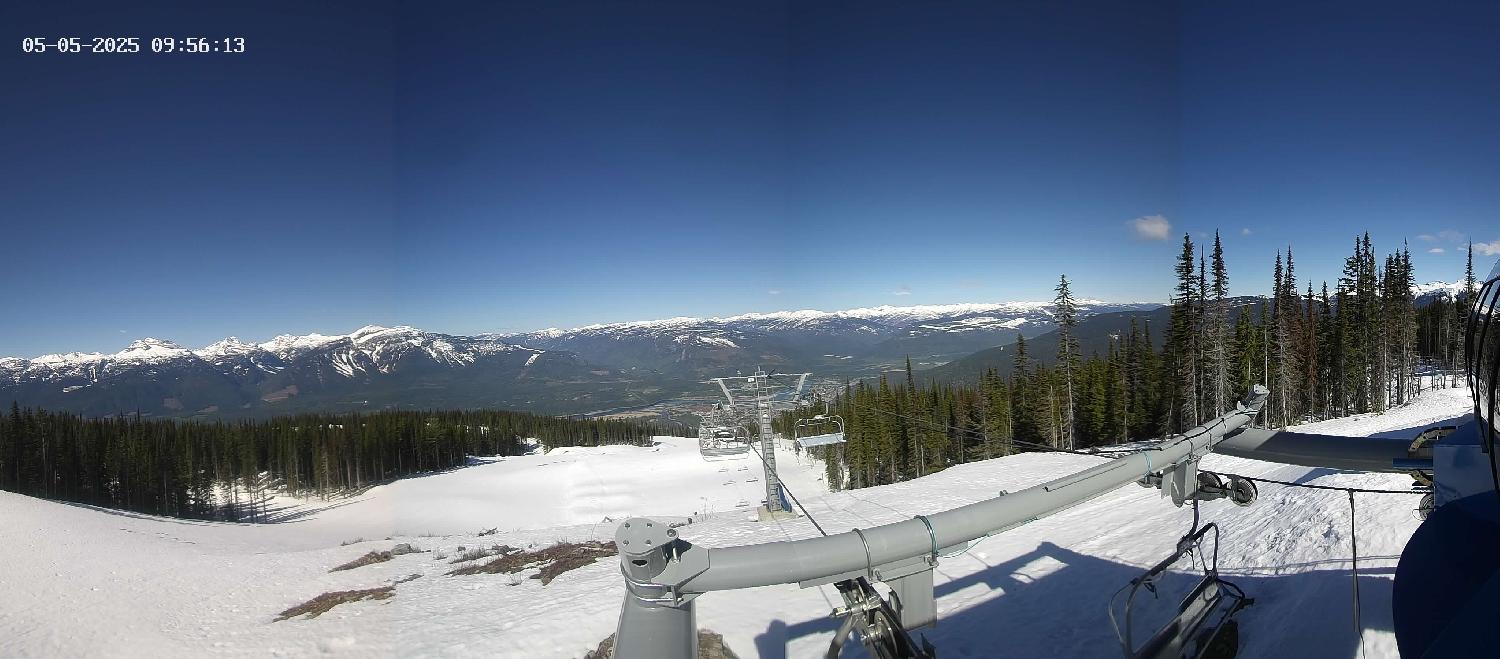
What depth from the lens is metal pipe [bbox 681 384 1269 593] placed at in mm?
3033

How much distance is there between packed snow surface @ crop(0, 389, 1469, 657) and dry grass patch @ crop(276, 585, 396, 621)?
18.0 inches

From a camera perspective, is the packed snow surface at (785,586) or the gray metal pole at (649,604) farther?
the packed snow surface at (785,586)

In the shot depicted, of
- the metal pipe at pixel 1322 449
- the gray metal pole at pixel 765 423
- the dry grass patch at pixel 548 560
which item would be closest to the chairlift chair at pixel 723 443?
the gray metal pole at pixel 765 423

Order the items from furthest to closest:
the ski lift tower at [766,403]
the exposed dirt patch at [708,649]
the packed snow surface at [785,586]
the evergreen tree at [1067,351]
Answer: the evergreen tree at [1067,351]
the ski lift tower at [766,403]
the exposed dirt patch at [708,649]
the packed snow surface at [785,586]

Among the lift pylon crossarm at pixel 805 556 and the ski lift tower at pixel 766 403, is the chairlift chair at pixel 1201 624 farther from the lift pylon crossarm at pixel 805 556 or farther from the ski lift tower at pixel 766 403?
the ski lift tower at pixel 766 403

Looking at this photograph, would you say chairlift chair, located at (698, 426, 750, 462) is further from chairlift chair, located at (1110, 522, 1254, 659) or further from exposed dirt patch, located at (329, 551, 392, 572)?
chairlift chair, located at (1110, 522, 1254, 659)

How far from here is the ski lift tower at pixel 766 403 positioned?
19.2 meters

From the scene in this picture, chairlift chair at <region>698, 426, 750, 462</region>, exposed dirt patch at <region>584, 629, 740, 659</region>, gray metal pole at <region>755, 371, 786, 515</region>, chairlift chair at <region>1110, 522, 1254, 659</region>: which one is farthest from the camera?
chairlift chair at <region>698, 426, 750, 462</region>

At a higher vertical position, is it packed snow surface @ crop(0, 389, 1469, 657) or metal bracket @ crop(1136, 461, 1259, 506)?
metal bracket @ crop(1136, 461, 1259, 506)

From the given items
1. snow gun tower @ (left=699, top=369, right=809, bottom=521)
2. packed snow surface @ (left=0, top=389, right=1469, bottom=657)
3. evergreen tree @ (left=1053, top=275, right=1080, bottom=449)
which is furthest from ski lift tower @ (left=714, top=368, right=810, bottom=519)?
evergreen tree @ (left=1053, top=275, right=1080, bottom=449)

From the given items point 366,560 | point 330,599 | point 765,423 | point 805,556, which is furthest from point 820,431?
point 805,556

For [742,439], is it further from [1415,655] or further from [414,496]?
[414,496]

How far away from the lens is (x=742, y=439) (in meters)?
30.5

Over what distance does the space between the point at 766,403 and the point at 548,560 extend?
8843 millimetres
